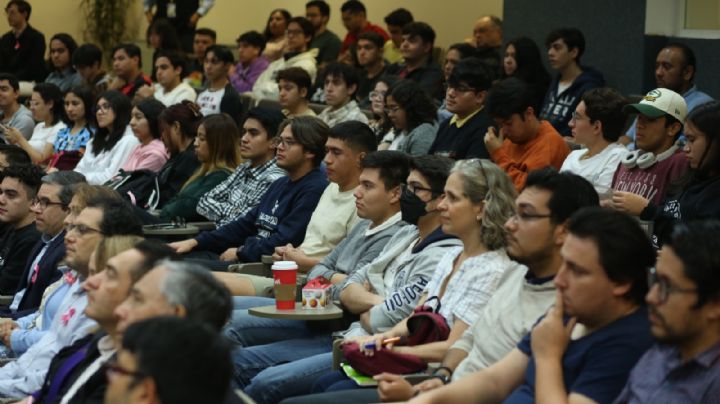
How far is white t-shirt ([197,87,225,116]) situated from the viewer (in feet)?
30.9

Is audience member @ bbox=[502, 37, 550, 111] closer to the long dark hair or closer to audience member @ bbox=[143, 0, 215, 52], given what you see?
the long dark hair

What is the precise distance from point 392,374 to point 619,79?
4617mm

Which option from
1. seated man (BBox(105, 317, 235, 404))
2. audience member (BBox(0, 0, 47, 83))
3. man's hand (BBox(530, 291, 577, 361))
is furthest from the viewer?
audience member (BBox(0, 0, 47, 83))

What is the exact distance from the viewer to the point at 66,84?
11094 millimetres

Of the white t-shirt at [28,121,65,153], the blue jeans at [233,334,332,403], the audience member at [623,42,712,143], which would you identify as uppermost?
the audience member at [623,42,712,143]

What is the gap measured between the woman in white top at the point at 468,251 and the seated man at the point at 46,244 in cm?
186

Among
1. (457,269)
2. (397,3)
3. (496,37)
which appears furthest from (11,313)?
(397,3)

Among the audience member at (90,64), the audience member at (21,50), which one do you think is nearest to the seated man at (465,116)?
the audience member at (90,64)

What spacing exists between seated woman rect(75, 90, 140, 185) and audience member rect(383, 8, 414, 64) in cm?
277

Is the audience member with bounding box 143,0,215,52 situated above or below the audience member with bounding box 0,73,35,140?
above

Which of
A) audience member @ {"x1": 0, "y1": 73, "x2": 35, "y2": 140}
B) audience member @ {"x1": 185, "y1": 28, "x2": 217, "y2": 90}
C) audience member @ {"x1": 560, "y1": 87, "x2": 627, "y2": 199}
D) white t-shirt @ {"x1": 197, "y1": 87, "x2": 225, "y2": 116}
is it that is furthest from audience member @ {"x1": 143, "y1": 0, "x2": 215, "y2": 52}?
audience member @ {"x1": 560, "y1": 87, "x2": 627, "y2": 199}

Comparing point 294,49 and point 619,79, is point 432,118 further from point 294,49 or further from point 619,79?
point 294,49

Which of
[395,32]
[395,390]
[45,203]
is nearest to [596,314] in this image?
[395,390]

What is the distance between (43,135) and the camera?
30.9 feet
